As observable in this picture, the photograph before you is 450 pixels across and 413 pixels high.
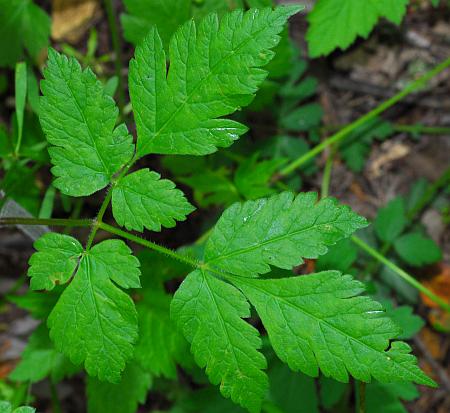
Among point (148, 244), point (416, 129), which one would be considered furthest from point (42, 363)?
point (416, 129)

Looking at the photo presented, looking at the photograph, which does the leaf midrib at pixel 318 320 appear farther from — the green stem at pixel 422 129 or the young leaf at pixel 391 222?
the green stem at pixel 422 129

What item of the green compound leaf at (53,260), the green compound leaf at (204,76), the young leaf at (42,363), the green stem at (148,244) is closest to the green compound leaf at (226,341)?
the green stem at (148,244)

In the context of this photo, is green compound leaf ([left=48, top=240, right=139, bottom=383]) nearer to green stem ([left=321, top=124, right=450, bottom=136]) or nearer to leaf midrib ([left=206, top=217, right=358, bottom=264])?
leaf midrib ([left=206, top=217, right=358, bottom=264])

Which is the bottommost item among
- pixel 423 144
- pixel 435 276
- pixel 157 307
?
pixel 157 307

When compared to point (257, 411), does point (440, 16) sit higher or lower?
higher

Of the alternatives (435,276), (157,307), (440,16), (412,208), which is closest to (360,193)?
(412,208)

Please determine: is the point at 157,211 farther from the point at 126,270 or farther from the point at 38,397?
the point at 38,397
